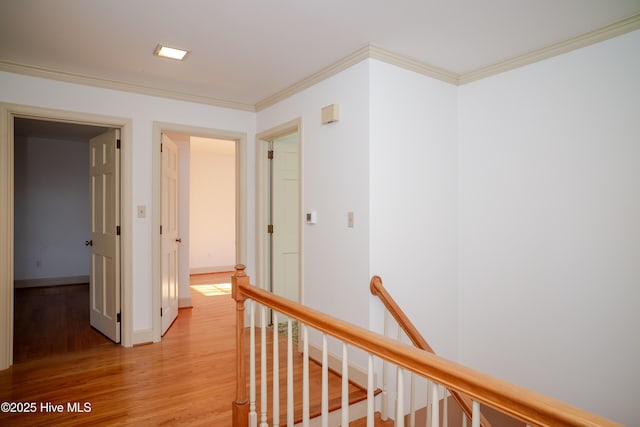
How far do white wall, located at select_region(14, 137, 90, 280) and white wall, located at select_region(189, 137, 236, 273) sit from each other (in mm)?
1900

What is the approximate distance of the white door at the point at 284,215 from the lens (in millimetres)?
4113

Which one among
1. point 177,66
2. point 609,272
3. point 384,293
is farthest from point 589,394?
point 177,66

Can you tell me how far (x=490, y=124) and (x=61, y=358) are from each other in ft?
13.5

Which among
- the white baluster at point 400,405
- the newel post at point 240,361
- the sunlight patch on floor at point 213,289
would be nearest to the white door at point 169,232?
the sunlight patch on floor at point 213,289

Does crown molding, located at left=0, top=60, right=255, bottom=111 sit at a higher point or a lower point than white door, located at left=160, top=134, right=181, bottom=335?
higher

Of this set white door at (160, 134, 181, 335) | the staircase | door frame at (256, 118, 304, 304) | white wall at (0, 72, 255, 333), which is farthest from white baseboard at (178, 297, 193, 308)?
the staircase

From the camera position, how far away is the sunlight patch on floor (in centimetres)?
591

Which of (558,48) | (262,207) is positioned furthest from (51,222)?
(558,48)

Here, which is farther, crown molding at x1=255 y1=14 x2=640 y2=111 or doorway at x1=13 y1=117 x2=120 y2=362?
doorway at x1=13 y1=117 x2=120 y2=362

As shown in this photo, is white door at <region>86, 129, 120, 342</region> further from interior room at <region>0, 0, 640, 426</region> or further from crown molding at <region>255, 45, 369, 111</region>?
crown molding at <region>255, 45, 369, 111</region>

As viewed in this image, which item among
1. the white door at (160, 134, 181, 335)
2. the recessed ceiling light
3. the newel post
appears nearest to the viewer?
the newel post

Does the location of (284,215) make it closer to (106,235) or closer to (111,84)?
(106,235)

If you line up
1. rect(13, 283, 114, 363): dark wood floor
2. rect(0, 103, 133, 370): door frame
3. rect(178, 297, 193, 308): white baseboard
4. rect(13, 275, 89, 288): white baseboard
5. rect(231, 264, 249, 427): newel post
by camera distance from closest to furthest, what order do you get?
1. rect(231, 264, 249, 427): newel post
2. rect(0, 103, 133, 370): door frame
3. rect(13, 283, 114, 363): dark wood floor
4. rect(178, 297, 193, 308): white baseboard
5. rect(13, 275, 89, 288): white baseboard

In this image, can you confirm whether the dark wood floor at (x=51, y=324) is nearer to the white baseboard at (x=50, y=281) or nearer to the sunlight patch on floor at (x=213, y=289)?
the white baseboard at (x=50, y=281)
